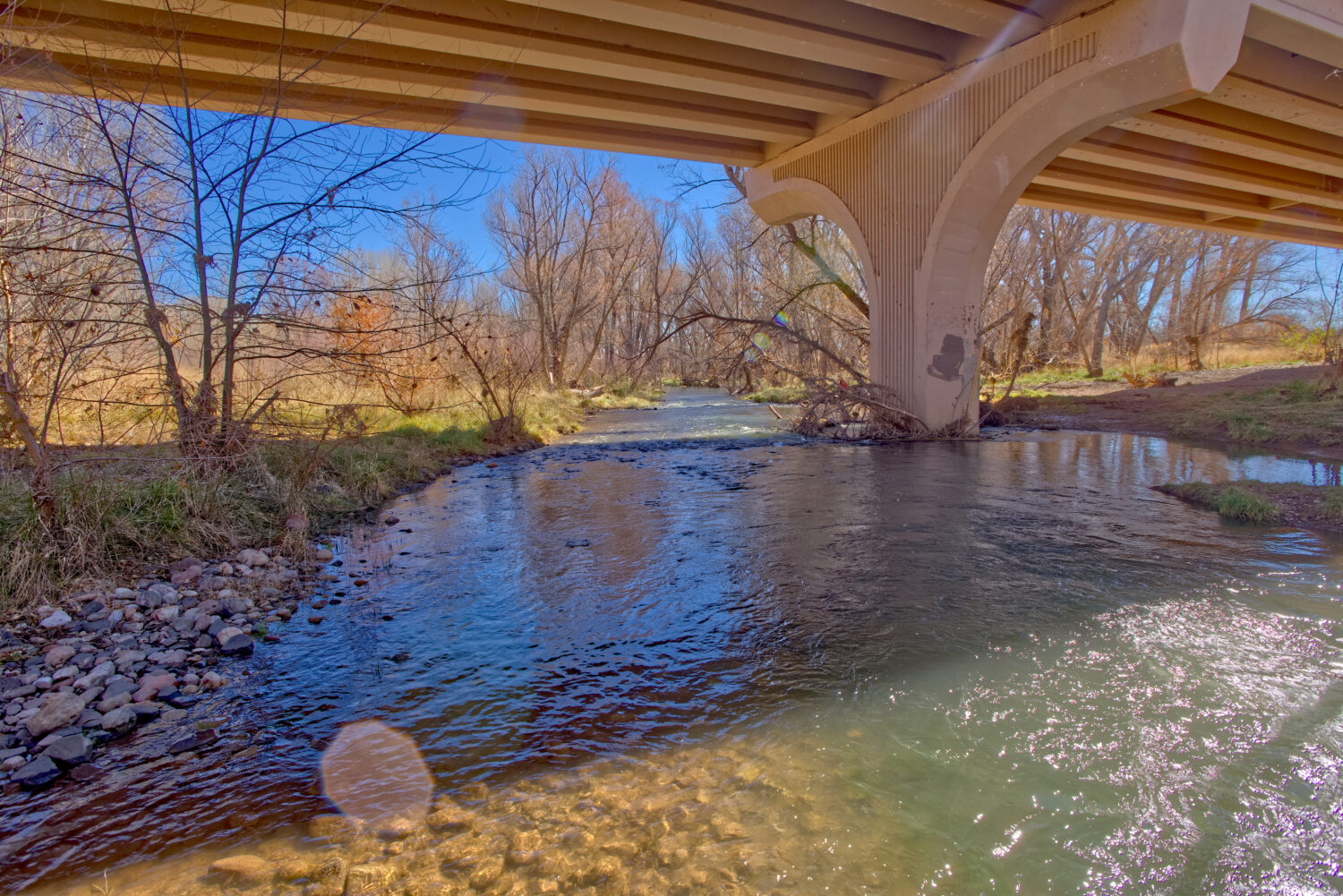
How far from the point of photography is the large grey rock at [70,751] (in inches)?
101

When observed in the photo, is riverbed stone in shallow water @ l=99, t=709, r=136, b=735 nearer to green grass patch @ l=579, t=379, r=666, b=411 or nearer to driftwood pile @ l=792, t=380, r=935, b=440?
driftwood pile @ l=792, t=380, r=935, b=440

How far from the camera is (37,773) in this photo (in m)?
2.47

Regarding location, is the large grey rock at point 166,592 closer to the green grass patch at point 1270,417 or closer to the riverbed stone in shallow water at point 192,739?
the riverbed stone in shallow water at point 192,739

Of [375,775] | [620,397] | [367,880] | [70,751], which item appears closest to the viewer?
[367,880]

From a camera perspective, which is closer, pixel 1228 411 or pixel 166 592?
pixel 166 592

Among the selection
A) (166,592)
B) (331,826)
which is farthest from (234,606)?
(331,826)

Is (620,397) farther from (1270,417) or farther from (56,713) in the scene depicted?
(56,713)

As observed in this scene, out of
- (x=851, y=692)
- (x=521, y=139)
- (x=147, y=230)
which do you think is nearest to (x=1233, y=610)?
(x=851, y=692)

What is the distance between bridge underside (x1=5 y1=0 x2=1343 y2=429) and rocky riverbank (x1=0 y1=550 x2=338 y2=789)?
12.0ft

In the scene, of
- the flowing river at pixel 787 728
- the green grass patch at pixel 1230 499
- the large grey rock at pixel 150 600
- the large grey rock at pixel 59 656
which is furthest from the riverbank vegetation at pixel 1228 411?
the large grey rock at pixel 59 656

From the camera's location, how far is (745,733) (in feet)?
8.66

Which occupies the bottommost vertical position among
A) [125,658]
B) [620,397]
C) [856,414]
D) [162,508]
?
[125,658]

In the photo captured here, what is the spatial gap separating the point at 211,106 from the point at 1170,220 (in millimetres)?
21607

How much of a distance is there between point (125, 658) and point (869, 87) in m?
12.0
